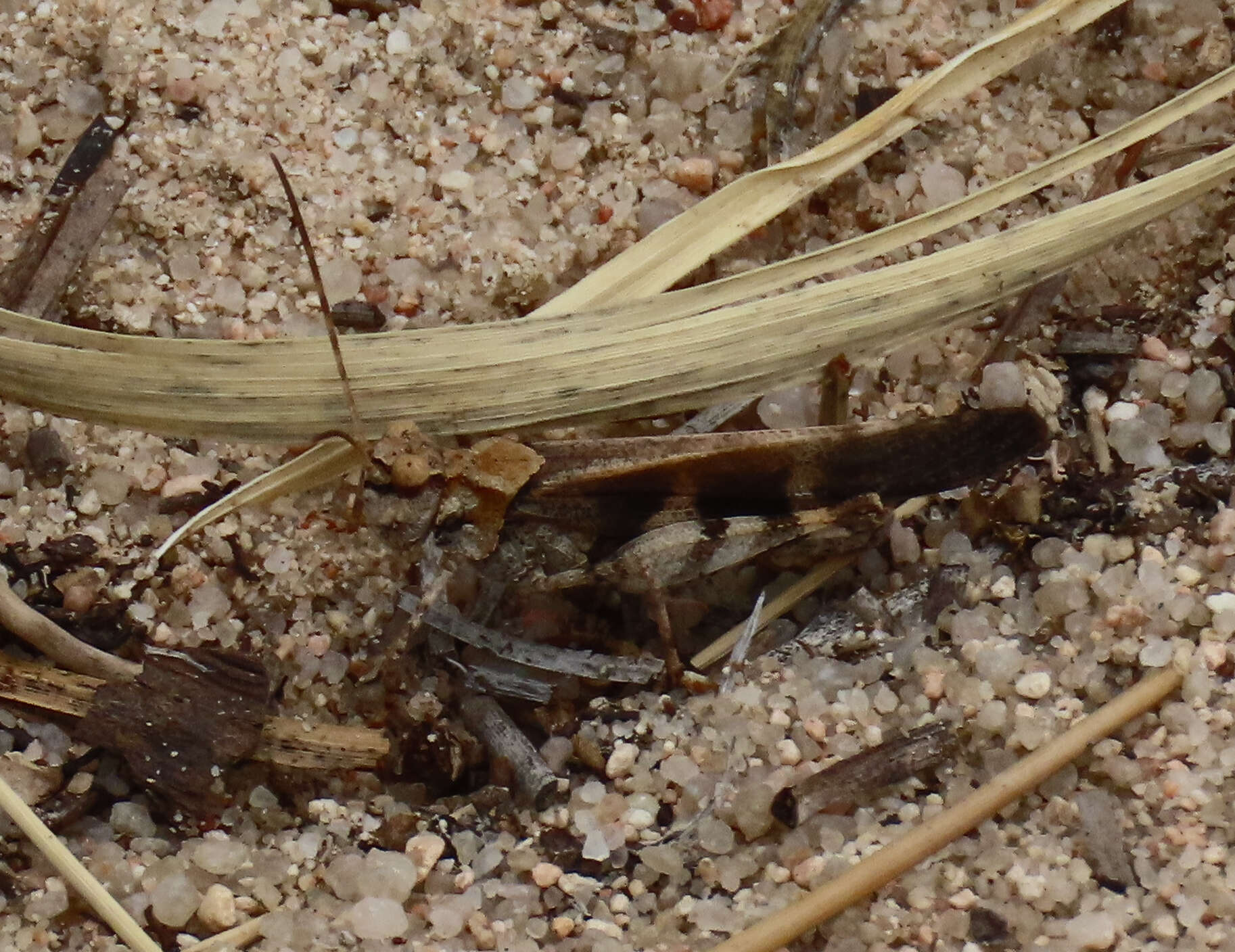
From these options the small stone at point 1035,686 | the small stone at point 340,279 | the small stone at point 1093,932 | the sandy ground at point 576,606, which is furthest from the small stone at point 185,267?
the small stone at point 1093,932

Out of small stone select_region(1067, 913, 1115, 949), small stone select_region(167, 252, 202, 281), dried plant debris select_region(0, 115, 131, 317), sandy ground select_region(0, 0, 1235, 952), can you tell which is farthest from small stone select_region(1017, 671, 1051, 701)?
dried plant debris select_region(0, 115, 131, 317)

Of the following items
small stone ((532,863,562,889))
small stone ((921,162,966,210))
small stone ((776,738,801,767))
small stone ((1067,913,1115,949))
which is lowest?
small stone ((532,863,562,889))

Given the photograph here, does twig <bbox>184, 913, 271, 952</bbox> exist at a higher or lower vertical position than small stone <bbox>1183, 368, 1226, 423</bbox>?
lower

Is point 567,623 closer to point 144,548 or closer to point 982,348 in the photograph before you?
point 144,548

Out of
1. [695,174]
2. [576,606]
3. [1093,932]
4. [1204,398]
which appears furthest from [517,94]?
[1093,932]

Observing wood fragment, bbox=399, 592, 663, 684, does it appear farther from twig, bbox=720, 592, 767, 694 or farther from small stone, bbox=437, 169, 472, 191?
small stone, bbox=437, 169, 472, 191
